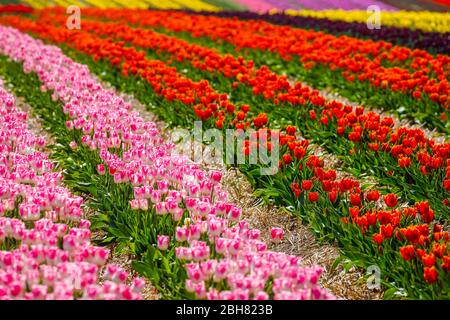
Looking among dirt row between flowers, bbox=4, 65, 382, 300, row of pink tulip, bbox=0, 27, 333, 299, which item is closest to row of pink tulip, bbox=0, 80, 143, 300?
row of pink tulip, bbox=0, 27, 333, 299

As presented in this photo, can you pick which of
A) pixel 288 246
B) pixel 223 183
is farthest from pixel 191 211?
pixel 223 183

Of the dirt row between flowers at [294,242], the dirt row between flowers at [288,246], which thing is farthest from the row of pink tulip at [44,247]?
the dirt row between flowers at [294,242]

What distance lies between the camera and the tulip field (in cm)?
381

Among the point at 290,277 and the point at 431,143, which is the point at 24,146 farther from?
the point at 431,143

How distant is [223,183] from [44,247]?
308 centimetres

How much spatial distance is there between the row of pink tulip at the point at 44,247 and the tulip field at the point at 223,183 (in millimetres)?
11

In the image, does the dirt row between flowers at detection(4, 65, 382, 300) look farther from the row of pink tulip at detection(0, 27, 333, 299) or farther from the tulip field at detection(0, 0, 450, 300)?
the row of pink tulip at detection(0, 27, 333, 299)

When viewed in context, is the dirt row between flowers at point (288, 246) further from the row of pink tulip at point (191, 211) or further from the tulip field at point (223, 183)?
the row of pink tulip at point (191, 211)

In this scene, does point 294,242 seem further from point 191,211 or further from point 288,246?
point 191,211

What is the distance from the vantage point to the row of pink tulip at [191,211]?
11.7 ft

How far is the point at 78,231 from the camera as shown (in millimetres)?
3979

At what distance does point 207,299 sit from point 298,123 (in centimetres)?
474

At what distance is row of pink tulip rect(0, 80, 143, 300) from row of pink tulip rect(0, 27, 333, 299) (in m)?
Result: 0.45
